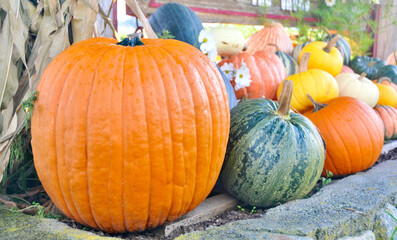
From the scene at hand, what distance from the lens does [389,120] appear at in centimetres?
334

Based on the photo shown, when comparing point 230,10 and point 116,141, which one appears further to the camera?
point 230,10

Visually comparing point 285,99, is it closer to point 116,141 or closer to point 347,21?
point 116,141

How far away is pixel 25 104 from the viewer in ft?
4.50

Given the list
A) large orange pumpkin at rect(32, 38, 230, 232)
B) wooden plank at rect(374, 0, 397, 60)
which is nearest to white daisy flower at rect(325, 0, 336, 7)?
wooden plank at rect(374, 0, 397, 60)

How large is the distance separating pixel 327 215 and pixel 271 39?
3332 mm

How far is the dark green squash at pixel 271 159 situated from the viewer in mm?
1777

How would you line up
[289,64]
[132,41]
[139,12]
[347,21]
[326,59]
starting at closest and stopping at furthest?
[132,41] < [139,12] < [326,59] < [289,64] < [347,21]

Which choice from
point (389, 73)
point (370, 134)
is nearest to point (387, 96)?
point (389, 73)

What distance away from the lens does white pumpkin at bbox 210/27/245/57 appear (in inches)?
148

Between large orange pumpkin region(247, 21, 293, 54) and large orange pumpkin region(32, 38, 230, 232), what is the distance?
3306mm

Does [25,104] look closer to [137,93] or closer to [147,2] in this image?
[137,93]

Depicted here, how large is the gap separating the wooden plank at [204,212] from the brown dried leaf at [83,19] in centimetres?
104

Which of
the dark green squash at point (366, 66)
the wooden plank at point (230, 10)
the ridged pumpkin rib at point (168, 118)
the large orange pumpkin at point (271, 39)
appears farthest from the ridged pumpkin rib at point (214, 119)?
the dark green squash at point (366, 66)

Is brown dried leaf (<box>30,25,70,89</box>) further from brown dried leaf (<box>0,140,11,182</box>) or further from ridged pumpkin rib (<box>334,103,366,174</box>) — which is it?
ridged pumpkin rib (<box>334,103,366,174</box>)
